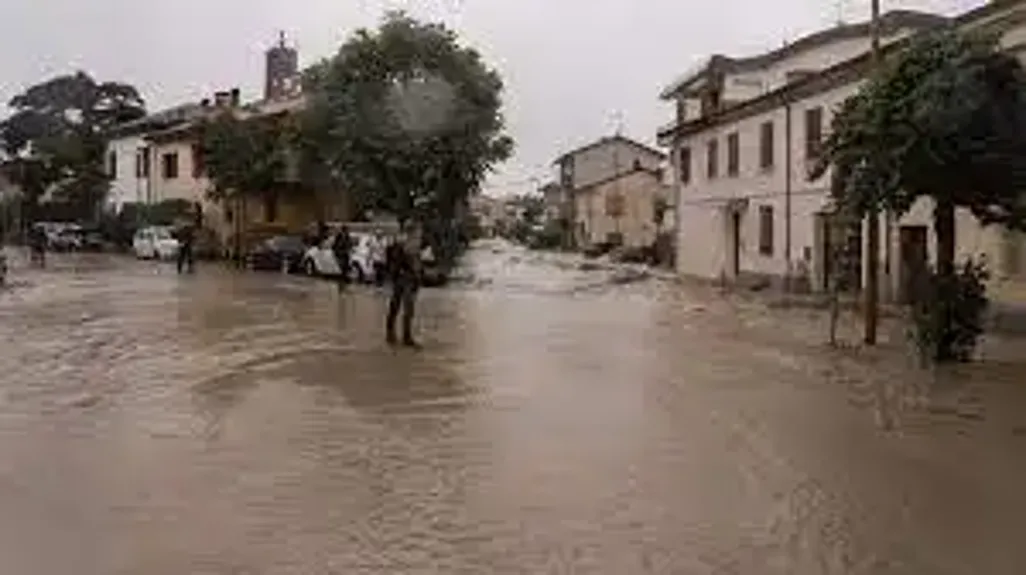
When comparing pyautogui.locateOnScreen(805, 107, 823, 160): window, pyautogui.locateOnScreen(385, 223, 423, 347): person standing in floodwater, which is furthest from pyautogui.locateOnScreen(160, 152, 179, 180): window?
pyautogui.locateOnScreen(385, 223, 423, 347): person standing in floodwater

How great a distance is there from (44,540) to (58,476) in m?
2.40

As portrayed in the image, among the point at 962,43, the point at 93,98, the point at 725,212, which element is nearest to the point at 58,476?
the point at 962,43

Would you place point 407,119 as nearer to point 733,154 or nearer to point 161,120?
point 733,154

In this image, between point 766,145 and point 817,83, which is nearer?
point 817,83

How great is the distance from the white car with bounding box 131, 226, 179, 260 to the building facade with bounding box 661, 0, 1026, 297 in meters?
19.3

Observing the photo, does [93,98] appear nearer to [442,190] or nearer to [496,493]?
[442,190]

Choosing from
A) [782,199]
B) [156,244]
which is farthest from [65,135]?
[782,199]

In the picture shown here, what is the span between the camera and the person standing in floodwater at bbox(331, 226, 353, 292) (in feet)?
126

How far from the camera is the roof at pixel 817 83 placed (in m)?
27.1

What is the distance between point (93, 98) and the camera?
97.0m

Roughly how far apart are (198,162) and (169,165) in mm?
5810

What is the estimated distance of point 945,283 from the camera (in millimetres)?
20969

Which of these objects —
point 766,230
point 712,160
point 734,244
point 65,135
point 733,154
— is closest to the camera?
point 766,230

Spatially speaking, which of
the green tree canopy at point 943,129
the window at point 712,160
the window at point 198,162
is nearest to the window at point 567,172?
the window at point 198,162
